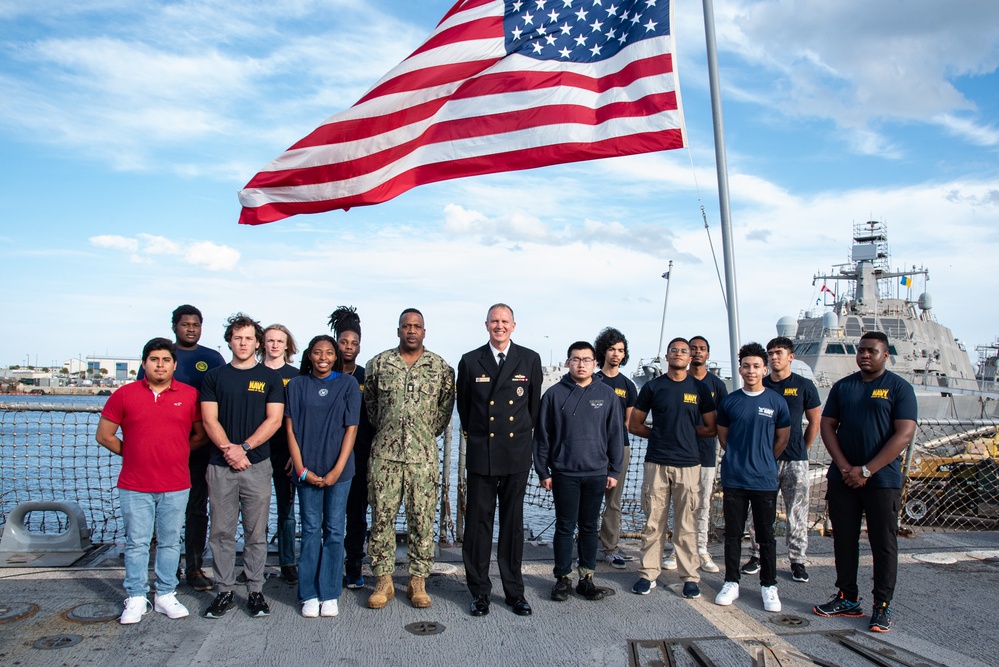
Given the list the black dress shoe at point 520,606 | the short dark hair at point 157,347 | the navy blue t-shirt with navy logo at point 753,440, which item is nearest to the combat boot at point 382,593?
the black dress shoe at point 520,606

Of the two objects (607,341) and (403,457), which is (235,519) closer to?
(403,457)

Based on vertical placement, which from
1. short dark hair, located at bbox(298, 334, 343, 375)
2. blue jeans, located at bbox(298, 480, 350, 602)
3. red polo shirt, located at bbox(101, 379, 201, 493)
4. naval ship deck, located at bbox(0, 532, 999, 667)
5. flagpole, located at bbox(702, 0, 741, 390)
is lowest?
naval ship deck, located at bbox(0, 532, 999, 667)

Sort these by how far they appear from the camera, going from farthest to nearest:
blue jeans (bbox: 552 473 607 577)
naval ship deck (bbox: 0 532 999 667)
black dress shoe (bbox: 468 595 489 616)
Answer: blue jeans (bbox: 552 473 607 577) < black dress shoe (bbox: 468 595 489 616) < naval ship deck (bbox: 0 532 999 667)

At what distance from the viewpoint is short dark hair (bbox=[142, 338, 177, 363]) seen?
14.2ft

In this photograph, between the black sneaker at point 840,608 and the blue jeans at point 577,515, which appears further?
the blue jeans at point 577,515

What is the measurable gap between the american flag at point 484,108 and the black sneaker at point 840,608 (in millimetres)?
3508

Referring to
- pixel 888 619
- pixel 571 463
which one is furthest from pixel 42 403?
pixel 888 619

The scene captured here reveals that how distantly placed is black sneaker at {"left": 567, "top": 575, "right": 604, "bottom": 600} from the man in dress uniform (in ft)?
1.55

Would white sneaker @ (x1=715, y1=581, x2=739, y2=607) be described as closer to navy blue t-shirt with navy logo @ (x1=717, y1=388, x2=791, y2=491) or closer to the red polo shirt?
navy blue t-shirt with navy logo @ (x1=717, y1=388, x2=791, y2=491)

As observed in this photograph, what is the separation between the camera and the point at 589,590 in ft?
15.5

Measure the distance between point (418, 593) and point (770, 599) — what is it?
90.6 inches

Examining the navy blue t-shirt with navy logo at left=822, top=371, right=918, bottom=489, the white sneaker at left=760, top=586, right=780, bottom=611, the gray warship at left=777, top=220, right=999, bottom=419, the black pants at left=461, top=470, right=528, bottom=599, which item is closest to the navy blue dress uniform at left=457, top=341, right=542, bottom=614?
the black pants at left=461, top=470, right=528, bottom=599

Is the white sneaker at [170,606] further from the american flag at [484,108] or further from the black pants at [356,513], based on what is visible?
the american flag at [484,108]

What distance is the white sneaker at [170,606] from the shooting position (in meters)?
4.24
